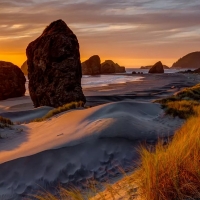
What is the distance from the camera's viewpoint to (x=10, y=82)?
2892 centimetres

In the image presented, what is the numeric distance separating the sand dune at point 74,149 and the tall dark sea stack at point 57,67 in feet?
25.2

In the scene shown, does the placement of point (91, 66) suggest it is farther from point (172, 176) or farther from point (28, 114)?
point (172, 176)

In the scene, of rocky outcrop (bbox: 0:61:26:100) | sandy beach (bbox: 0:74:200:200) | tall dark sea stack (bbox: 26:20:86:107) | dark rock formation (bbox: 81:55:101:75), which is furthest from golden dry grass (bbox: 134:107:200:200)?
dark rock formation (bbox: 81:55:101:75)

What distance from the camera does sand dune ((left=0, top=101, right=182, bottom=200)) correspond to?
6086mm

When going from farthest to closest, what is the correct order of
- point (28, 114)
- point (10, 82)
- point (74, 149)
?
point (10, 82), point (28, 114), point (74, 149)

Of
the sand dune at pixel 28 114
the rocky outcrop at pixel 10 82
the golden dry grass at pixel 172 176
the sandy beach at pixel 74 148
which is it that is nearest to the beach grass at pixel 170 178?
the golden dry grass at pixel 172 176

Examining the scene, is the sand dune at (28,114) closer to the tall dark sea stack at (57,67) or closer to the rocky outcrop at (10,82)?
the tall dark sea stack at (57,67)

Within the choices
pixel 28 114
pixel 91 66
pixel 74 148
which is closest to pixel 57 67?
pixel 28 114

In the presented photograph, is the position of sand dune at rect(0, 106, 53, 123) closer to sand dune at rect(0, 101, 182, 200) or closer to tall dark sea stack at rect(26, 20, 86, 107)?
tall dark sea stack at rect(26, 20, 86, 107)

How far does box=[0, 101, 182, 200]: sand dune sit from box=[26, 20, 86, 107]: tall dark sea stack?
767 cm

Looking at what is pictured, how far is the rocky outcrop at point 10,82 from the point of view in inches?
1120

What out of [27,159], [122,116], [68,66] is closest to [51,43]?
[68,66]

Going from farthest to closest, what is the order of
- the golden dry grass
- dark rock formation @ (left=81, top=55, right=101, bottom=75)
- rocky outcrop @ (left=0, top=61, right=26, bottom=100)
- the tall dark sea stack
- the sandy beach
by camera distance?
dark rock formation @ (left=81, top=55, right=101, bottom=75) < rocky outcrop @ (left=0, top=61, right=26, bottom=100) < the tall dark sea stack < the sandy beach < the golden dry grass

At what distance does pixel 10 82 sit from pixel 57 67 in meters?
13.3
